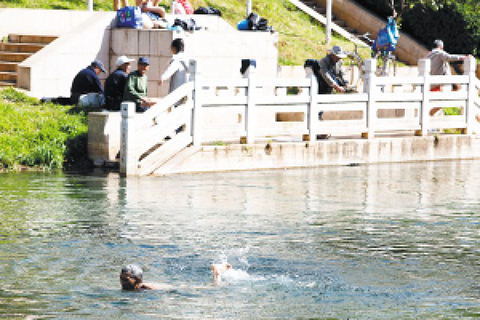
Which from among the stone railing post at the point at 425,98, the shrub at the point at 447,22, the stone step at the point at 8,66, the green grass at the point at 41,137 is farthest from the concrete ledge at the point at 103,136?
the shrub at the point at 447,22

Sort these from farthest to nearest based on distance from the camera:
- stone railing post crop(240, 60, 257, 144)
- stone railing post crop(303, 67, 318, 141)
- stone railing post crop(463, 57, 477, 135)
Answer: stone railing post crop(463, 57, 477, 135)
stone railing post crop(303, 67, 318, 141)
stone railing post crop(240, 60, 257, 144)

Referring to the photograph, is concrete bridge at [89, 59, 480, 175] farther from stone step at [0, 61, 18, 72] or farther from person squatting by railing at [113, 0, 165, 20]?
stone step at [0, 61, 18, 72]

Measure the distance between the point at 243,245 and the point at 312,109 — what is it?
797cm

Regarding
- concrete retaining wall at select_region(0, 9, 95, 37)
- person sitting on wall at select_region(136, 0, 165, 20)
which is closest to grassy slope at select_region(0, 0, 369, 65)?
concrete retaining wall at select_region(0, 9, 95, 37)

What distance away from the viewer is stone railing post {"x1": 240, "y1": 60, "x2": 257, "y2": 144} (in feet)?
65.1

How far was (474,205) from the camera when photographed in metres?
16.8

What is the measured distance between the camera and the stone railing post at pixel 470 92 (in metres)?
23.2

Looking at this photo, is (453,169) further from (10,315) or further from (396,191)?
(10,315)

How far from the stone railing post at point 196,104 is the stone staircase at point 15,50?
6.15 metres

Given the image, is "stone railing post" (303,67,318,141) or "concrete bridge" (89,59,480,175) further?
"stone railing post" (303,67,318,141)

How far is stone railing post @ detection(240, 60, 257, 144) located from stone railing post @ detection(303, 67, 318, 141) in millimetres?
1316

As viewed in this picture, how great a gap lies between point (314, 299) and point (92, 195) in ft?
22.2

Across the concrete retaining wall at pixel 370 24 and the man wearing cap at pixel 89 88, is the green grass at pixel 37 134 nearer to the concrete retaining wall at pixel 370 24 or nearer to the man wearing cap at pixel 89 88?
the man wearing cap at pixel 89 88

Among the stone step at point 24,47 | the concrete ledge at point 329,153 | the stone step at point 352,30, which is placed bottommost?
the concrete ledge at point 329,153
